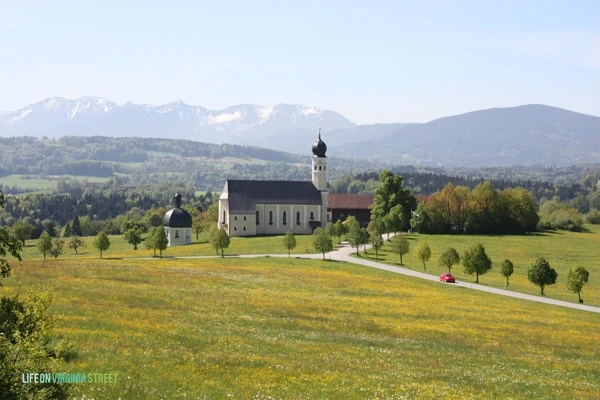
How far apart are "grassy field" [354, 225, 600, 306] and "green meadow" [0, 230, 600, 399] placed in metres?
8.29

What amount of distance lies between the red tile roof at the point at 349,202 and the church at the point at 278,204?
19.1m

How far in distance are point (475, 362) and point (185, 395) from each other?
50.1 ft

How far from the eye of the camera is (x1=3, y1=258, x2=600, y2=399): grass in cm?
2316

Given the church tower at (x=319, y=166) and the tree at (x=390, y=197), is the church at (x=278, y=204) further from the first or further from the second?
the tree at (x=390, y=197)

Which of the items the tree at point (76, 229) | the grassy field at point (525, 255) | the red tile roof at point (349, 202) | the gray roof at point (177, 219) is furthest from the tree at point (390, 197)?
the tree at point (76, 229)

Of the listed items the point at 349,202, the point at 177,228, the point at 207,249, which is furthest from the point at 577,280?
the point at 349,202

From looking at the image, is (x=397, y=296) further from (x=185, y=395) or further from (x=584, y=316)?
(x=185, y=395)

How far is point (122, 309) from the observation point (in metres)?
34.7

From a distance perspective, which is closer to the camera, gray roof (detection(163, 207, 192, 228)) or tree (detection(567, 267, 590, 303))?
tree (detection(567, 267, 590, 303))

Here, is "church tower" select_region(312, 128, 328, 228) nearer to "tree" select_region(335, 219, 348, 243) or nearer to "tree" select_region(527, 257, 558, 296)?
"tree" select_region(335, 219, 348, 243)

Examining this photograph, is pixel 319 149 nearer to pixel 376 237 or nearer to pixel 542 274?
pixel 376 237

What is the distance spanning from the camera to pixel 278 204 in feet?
393

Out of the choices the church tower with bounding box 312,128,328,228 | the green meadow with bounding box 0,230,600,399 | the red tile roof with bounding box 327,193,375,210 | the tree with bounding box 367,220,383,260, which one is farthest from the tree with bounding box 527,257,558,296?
the red tile roof with bounding box 327,193,375,210

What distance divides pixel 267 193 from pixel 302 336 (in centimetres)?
8815
